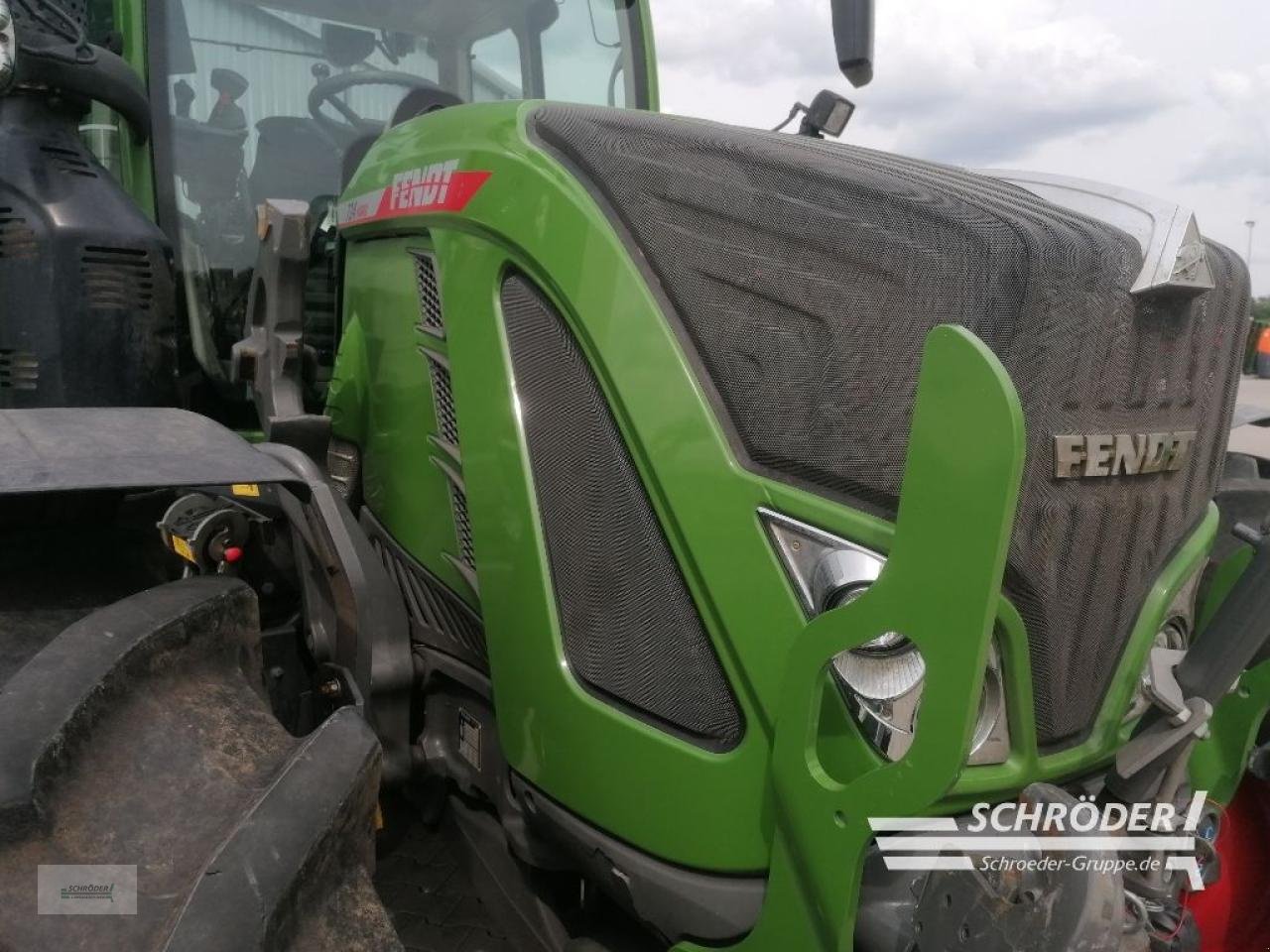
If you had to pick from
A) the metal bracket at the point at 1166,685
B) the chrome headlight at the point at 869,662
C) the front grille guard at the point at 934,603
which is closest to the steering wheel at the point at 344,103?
the chrome headlight at the point at 869,662

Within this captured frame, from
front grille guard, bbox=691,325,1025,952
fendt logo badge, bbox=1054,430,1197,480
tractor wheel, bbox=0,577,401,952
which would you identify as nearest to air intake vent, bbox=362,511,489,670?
tractor wheel, bbox=0,577,401,952

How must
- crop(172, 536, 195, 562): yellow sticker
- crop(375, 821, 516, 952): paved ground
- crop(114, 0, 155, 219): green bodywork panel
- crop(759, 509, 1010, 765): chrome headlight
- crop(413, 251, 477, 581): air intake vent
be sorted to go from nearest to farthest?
crop(759, 509, 1010, 765): chrome headlight, crop(172, 536, 195, 562): yellow sticker, crop(413, 251, 477, 581): air intake vent, crop(375, 821, 516, 952): paved ground, crop(114, 0, 155, 219): green bodywork panel

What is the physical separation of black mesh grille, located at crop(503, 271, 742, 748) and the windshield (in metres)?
1.18

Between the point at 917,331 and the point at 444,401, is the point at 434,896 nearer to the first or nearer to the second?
the point at 444,401

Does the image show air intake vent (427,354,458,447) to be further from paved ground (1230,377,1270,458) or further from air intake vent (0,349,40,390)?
paved ground (1230,377,1270,458)

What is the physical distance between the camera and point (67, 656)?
1.32 metres

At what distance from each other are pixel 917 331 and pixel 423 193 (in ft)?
2.97

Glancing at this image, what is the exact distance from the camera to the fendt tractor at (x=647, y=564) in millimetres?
1242

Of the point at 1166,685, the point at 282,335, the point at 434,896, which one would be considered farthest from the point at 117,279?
the point at 1166,685

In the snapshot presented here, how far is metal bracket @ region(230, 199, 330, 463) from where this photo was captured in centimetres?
216

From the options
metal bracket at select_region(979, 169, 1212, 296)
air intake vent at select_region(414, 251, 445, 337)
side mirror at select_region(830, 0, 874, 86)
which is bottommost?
air intake vent at select_region(414, 251, 445, 337)

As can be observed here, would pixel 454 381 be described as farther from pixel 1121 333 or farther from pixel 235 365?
pixel 1121 333

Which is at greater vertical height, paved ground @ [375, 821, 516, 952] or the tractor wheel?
the tractor wheel

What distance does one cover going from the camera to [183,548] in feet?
5.81
